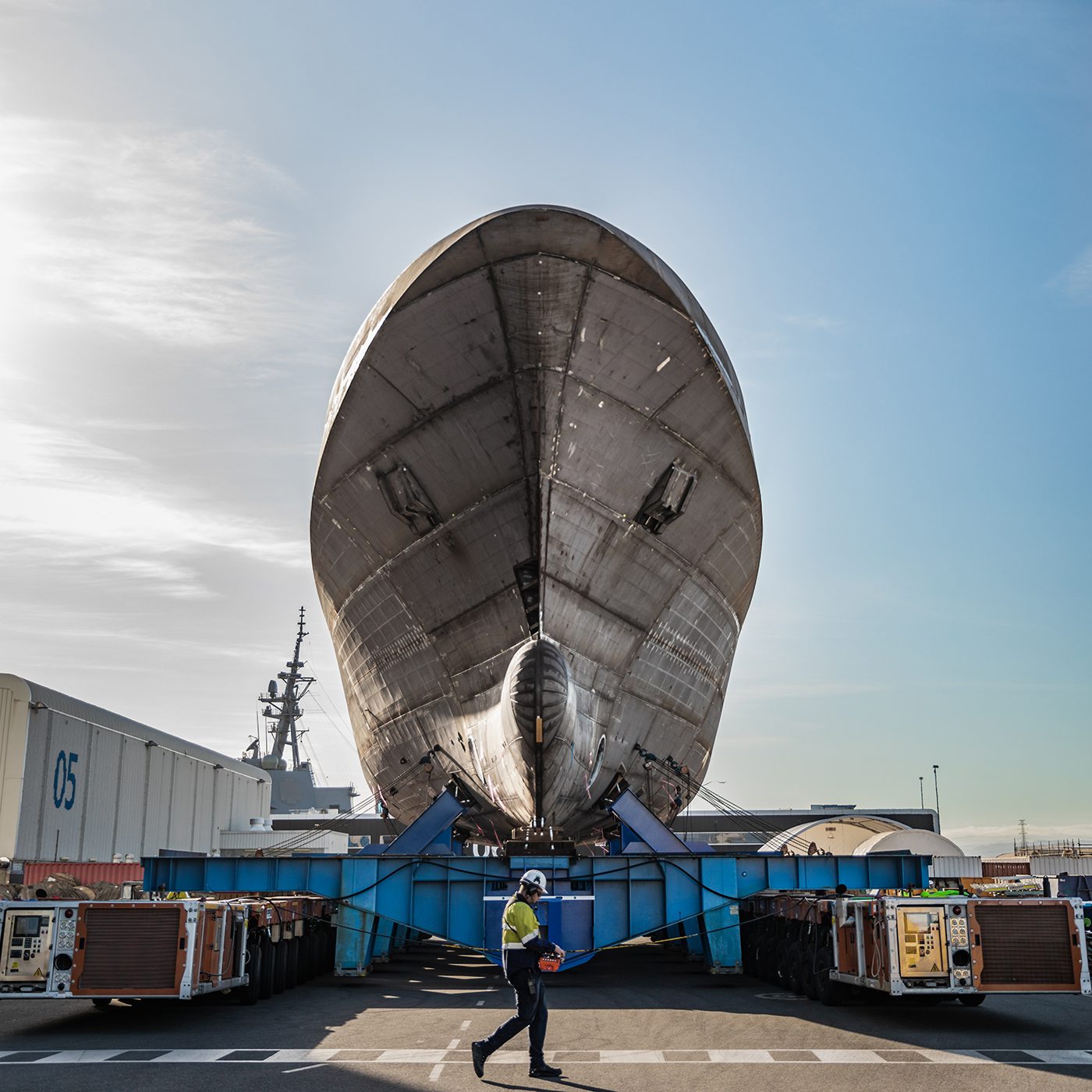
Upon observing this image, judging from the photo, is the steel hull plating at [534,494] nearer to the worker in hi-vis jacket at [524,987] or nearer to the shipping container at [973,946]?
the shipping container at [973,946]

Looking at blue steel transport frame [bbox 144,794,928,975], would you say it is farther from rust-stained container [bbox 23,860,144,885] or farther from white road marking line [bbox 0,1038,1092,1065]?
rust-stained container [bbox 23,860,144,885]

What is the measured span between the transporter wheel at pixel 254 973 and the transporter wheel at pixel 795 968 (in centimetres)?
525

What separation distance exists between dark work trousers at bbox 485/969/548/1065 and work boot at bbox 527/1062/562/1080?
0.04 ft

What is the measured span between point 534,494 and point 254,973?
20.4 feet

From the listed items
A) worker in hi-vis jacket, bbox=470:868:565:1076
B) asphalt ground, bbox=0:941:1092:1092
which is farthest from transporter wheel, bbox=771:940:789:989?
worker in hi-vis jacket, bbox=470:868:565:1076

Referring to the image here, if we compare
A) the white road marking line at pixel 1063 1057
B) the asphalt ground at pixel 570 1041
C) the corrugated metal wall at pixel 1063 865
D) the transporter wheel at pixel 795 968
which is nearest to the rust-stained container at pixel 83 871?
the asphalt ground at pixel 570 1041

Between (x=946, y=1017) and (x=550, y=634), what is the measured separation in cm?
594

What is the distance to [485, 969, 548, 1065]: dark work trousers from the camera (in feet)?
22.4

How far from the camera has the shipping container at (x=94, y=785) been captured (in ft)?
64.3

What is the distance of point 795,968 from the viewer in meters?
11.2

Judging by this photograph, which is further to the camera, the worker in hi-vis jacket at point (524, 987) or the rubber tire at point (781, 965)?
the rubber tire at point (781, 965)

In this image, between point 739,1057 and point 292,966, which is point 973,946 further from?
point 292,966

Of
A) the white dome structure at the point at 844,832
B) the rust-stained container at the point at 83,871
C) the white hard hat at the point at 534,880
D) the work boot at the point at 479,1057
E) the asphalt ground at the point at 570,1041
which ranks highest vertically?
the white dome structure at the point at 844,832

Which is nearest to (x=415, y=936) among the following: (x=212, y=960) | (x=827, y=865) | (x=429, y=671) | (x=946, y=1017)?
(x=429, y=671)
